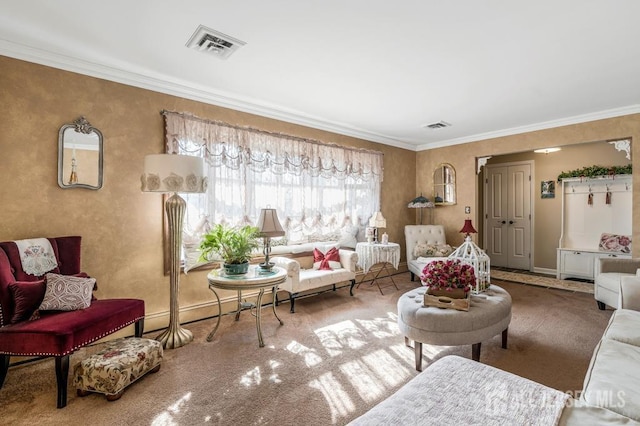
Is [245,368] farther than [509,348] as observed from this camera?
No

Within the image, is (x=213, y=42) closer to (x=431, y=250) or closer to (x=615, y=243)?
(x=431, y=250)

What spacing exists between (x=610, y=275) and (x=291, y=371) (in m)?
3.86

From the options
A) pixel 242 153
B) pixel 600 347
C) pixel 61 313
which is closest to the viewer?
pixel 600 347

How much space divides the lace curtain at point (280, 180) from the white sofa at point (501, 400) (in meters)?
2.96

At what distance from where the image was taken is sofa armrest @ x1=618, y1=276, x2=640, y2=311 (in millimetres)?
2592

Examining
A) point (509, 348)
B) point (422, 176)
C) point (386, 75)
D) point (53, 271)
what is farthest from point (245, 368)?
point (422, 176)

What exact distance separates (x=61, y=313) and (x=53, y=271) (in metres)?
0.49

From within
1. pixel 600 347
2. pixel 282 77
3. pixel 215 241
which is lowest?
pixel 600 347

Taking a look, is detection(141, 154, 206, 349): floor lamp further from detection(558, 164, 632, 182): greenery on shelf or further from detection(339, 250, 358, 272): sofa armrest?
detection(558, 164, 632, 182): greenery on shelf

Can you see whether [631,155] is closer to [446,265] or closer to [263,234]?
[446,265]

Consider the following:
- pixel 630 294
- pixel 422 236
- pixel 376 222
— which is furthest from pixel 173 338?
pixel 422 236

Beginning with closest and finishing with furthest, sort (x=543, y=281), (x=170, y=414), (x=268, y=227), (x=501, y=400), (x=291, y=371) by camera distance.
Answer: (x=501, y=400), (x=170, y=414), (x=291, y=371), (x=268, y=227), (x=543, y=281)

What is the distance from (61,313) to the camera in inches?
89.8

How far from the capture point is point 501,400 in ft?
3.64
